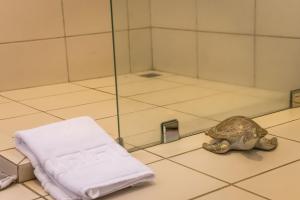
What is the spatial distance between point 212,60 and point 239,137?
51 cm

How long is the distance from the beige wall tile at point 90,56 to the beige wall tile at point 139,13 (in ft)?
2.43

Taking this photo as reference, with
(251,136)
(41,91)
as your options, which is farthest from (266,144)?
(41,91)

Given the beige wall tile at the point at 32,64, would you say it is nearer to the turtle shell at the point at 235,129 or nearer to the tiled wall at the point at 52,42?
the tiled wall at the point at 52,42

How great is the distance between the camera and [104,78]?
2312 mm

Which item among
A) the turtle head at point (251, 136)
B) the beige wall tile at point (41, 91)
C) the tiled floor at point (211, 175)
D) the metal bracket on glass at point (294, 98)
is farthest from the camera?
the beige wall tile at point (41, 91)

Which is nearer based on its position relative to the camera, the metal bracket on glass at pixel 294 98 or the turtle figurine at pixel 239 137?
the turtle figurine at pixel 239 137

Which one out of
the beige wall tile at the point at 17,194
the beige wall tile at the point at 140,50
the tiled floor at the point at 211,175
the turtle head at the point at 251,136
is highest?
the beige wall tile at the point at 140,50

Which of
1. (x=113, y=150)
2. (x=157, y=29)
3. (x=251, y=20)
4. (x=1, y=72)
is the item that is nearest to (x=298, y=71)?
(x=251, y=20)

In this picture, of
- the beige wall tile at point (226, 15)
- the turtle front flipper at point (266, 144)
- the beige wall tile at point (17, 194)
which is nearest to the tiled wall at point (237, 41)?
the beige wall tile at point (226, 15)

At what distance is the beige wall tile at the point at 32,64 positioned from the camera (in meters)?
2.10

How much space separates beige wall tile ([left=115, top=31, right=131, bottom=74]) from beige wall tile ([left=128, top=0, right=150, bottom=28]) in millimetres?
59

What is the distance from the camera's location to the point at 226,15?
5.91 ft

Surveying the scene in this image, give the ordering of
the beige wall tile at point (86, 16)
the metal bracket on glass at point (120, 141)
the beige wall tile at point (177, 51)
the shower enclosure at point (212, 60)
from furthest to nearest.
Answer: the beige wall tile at point (86, 16)
the beige wall tile at point (177, 51)
the shower enclosure at point (212, 60)
the metal bracket on glass at point (120, 141)

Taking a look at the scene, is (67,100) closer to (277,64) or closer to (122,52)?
(122,52)
